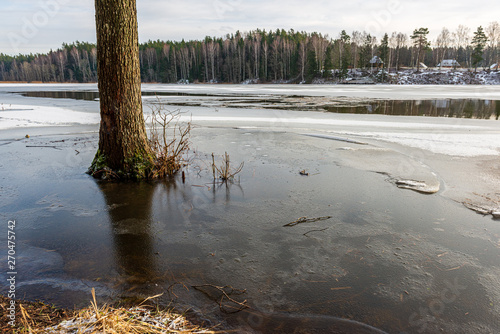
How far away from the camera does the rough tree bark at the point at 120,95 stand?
540cm

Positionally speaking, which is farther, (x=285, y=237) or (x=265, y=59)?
(x=265, y=59)

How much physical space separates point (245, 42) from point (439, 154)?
84679mm

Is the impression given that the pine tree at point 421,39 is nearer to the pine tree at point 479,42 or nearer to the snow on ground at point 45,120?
the pine tree at point 479,42

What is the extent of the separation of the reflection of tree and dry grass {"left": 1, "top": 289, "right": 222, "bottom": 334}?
1.95ft

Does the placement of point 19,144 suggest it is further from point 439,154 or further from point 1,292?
point 439,154

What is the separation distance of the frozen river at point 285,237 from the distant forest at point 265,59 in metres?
64.3

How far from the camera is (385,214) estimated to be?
4.41 m

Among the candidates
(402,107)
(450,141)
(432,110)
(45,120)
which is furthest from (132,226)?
(402,107)

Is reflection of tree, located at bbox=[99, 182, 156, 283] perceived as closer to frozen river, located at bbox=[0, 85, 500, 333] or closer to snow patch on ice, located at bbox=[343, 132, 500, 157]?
frozen river, located at bbox=[0, 85, 500, 333]

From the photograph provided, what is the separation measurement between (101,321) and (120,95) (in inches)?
168

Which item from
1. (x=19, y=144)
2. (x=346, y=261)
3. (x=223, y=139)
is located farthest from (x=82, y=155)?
(x=346, y=261)

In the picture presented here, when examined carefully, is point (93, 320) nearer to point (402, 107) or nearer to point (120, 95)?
point (120, 95)

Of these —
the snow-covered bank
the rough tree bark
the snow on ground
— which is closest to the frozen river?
the rough tree bark

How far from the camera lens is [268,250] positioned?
349 cm
